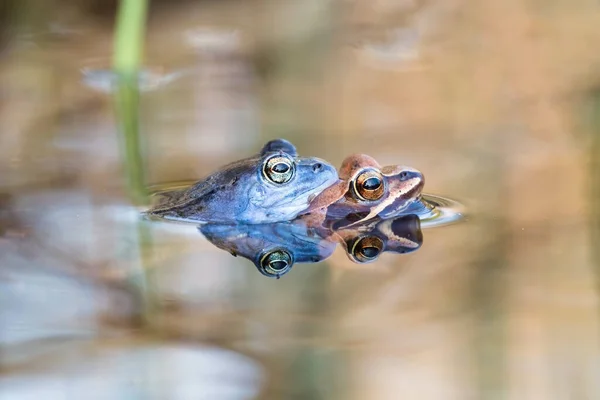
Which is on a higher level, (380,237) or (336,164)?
(336,164)

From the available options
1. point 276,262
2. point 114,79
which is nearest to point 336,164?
point 276,262

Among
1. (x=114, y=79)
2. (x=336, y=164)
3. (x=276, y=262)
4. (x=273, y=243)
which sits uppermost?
(x=114, y=79)

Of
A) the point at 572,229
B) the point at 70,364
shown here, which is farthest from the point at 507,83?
the point at 70,364

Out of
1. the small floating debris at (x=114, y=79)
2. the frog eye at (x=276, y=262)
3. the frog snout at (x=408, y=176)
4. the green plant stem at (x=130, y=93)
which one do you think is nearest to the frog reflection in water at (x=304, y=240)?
the frog eye at (x=276, y=262)

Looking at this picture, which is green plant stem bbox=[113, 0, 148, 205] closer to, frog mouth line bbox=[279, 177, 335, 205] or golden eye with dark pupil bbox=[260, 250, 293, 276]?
frog mouth line bbox=[279, 177, 335, 205]

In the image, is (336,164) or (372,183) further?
(336,164)

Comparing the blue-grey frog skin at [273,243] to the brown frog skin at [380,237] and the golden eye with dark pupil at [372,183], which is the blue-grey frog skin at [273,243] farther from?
the golden eye with dark pupil at [372,183]

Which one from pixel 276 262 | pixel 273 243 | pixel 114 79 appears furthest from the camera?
pixel 114 79

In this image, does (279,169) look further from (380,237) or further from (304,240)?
(380,237)

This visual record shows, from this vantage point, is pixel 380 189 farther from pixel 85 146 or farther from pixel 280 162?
pixel 85 146
